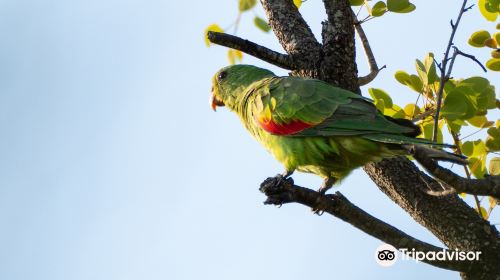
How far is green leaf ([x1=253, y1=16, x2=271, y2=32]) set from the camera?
17.4ft

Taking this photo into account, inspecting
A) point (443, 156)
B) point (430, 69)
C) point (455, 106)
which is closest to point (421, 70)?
point (430, 69)

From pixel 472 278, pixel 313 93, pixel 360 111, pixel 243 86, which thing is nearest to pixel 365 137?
pixel 360 111

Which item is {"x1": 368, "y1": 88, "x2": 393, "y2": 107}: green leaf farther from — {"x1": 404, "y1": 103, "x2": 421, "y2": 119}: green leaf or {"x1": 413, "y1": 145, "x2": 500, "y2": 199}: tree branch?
{"x1": 413, "y1": 145, "x2": 500, "y2": 199}: tree branch

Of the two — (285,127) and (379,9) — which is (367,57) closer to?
(379,9)

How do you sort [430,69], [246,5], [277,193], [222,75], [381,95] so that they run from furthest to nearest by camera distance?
[222,75] → [246,5] → [381,95] → [430,69] → [277,193]

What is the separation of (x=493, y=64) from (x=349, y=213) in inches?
57.9

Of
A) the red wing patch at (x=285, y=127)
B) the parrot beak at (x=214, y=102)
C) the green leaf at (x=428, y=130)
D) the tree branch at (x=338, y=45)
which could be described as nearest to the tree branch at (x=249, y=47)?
the tree branch at (x=338, y=45)

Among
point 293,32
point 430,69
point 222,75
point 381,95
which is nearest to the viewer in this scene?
point 430,69

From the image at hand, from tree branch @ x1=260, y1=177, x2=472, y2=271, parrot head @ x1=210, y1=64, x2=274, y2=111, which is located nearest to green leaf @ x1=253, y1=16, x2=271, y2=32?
parrot head @ x1=210, y1=64, x2=274, y2=111

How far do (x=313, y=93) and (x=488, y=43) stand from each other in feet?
3.56

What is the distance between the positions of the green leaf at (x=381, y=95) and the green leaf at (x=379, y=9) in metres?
0.48

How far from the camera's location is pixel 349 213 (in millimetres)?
3822

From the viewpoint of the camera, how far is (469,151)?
14.6 feet

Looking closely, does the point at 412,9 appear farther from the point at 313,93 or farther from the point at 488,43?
the point at 313,93
